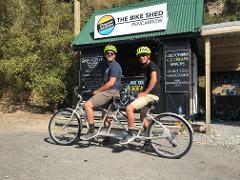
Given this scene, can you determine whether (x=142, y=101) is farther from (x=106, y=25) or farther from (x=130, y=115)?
(x=106, y=25)

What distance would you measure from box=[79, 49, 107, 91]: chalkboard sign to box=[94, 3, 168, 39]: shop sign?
75 centimetres

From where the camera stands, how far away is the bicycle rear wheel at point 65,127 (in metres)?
7.86

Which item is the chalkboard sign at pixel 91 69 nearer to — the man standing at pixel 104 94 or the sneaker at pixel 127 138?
the man standing at pixel 104 94

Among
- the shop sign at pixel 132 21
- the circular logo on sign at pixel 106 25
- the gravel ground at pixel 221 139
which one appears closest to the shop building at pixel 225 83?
the shop sign at pixel 132 21

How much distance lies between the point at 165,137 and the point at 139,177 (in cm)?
155

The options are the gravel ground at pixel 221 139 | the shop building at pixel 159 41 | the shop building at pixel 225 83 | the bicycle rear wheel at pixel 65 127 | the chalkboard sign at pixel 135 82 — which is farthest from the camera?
the shop building at pixel 225 83

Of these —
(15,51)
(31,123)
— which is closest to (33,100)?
(15,51)

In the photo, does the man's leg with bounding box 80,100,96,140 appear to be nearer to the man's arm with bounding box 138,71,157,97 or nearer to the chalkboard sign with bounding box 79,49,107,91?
the man's arm with bounding box 138,71,157,97

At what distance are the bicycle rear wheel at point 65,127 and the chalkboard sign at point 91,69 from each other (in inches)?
193

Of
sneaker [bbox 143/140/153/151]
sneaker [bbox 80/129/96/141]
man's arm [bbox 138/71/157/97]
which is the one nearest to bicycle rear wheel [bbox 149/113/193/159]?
sneaker [bbox 143/140/153/151]

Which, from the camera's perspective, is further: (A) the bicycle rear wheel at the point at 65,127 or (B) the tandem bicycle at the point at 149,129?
(A) the bicycle rear wheel at the point at 65,127

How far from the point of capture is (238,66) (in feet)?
55.1

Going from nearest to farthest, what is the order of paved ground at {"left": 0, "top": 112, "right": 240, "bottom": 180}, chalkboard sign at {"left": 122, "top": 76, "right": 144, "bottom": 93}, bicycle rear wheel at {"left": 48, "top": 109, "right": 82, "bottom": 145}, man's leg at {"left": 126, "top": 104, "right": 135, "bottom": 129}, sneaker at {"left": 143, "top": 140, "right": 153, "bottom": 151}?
paved ground at {"left": 0, "top": 112, "right": 240, "bottom": 180} → man's leg at {"left": 126, "top": 104, "right": 135, "bottom": 129} → sneaker at {"left": 143, "top": 140, "right": 153, "bottom": 151} → bicycle rear wheel at {"left": 48, "top": 109, "right": 82, "bottom": 145} → chalkboard sign at {"left": 122, "top": 76, "right": 144, "bottom": 93}

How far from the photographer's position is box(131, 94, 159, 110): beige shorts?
285 inches
